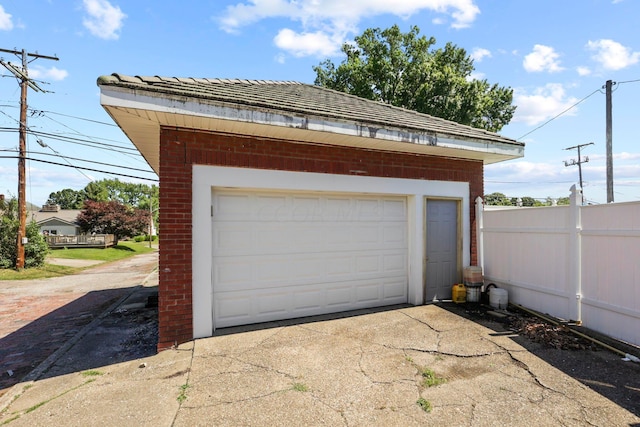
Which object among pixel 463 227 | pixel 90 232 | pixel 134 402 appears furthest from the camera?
pixel 90 232

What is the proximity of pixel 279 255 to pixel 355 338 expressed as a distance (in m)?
1.82

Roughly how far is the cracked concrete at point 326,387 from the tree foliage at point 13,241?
15790 millimetres

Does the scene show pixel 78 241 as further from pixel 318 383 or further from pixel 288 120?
pixel 318 383

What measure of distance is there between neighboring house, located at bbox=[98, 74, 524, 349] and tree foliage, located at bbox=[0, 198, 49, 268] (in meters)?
13.8

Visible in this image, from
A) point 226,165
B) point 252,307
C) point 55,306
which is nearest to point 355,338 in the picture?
point 252,307

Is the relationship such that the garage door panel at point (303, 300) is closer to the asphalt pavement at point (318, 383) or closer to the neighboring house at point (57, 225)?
the asphalt pavement at point (318, 383)

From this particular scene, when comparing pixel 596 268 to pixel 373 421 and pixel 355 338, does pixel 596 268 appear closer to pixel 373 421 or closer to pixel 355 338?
pixel 355 338

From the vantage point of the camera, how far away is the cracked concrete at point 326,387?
9.31 feet

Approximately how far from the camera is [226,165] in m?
4.80

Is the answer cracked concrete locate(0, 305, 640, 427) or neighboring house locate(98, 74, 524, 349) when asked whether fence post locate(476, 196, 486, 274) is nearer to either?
neighboring house locate(98, 74, 524, 349)

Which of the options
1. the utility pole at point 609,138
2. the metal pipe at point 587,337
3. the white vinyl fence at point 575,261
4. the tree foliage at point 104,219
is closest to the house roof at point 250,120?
the white vinyl fence at point 575,261

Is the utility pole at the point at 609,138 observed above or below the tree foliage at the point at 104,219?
above

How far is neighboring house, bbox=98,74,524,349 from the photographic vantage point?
4.44 m

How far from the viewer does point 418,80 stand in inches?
720
